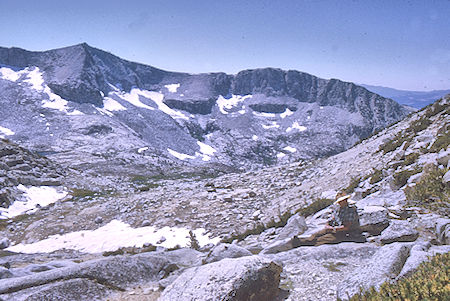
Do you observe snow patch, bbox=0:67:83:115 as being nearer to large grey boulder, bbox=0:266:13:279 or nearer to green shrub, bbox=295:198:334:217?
green shrub, bbox=295:198:334:217

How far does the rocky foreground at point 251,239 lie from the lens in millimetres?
5793

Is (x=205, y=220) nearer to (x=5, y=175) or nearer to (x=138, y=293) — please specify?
(x=138, y=293)

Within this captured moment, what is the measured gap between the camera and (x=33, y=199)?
35500mm

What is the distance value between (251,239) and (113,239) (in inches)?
414

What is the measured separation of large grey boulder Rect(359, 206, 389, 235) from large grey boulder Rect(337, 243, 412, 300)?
11.2ft

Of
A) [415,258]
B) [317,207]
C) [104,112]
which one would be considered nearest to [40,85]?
[104,112]

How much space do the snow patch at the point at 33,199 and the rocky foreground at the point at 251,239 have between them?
8.14ft

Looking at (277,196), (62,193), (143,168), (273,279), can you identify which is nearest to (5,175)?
(62,193)

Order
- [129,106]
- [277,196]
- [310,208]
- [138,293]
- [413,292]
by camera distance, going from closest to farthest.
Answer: [413,292], [138,293], [310,208], [277,196], [129,106]

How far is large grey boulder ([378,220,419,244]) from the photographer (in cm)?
779

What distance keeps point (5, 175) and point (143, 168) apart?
53.2 meters

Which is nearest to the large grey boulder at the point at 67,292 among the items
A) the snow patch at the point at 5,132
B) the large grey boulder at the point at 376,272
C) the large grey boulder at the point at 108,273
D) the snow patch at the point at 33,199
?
the large grey boulder at the point at 108,273

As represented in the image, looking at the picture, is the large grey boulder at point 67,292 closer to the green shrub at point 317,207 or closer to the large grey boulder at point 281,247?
the large grey boulder at point 281,247

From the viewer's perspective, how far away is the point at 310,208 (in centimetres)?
1470
